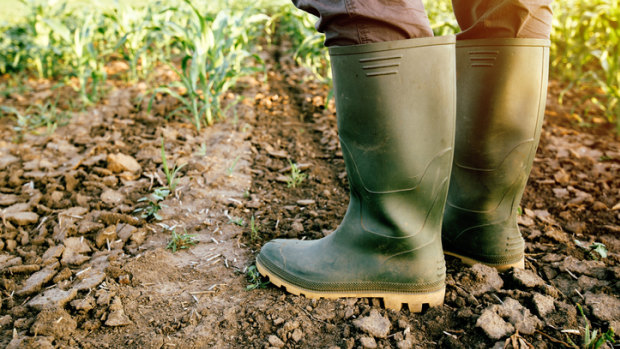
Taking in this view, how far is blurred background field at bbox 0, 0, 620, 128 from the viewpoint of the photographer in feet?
8.02

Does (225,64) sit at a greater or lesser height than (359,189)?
greater

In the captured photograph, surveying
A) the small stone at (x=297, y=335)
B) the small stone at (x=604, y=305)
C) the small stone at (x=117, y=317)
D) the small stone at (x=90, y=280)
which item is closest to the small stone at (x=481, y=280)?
the small stone at (x=604, y=305)

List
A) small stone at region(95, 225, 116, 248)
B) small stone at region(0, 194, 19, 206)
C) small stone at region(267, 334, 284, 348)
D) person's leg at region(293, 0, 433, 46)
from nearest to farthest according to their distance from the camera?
1. person's leg at region(293, 0, 433, 46)
2. small stone at region(267, 334, 284, 348)
3. small stone at region(95, 225, 116, 248)
4. small stone at region(0, 194, 19, 206)

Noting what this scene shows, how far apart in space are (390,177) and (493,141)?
1.20 feet

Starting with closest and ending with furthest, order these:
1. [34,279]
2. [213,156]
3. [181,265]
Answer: [34,279]
[181,265]
[213,156]

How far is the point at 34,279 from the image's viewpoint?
1.24 m

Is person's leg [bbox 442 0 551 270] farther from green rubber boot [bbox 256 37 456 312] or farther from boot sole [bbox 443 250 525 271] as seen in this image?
green rubber boot [bbox 256 37 456 312]

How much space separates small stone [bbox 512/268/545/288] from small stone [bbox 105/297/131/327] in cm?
102

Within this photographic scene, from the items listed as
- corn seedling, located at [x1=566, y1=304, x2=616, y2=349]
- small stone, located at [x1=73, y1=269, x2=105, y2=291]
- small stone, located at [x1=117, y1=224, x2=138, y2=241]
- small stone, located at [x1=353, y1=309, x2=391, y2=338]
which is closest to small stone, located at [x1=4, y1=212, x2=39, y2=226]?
small stone, located at [x1=117, y1=224, x2=138, y2=241]

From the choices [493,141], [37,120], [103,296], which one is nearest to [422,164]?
[493,141]

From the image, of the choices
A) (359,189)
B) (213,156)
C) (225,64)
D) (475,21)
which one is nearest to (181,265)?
(359,189)

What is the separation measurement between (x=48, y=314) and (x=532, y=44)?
4.49 feet

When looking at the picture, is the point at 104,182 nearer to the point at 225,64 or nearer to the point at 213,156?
the point at 213,156

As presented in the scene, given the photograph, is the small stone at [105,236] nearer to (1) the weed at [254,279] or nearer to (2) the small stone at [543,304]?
(1) the weed at [254,279]
